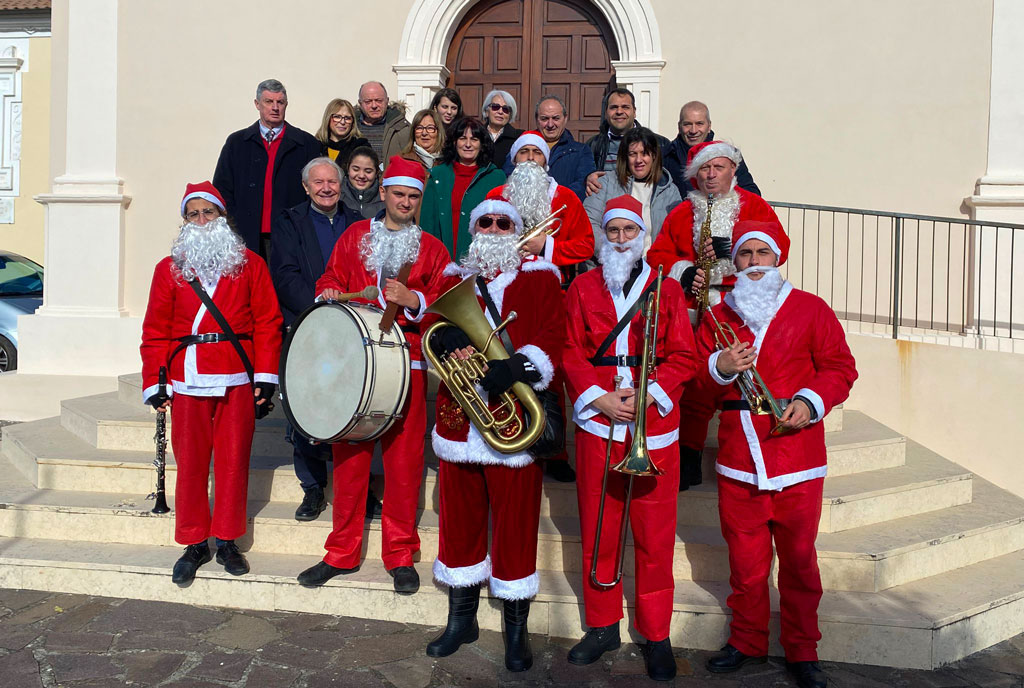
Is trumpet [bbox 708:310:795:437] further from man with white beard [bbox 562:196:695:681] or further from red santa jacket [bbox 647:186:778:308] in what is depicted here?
red santa jacket [bbox 647:186:778:308]

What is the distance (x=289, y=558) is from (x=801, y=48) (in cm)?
646

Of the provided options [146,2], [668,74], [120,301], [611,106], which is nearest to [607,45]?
[668,74]

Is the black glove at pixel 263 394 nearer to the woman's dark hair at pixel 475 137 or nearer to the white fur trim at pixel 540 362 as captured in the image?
the white fur trim at pixel 540 362

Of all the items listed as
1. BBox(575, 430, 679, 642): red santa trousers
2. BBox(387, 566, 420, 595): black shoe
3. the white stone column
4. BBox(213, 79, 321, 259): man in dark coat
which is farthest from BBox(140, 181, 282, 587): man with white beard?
the white stone column

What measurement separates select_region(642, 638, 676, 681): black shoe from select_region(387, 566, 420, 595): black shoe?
1.22 meters

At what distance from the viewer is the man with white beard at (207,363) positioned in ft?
15.7

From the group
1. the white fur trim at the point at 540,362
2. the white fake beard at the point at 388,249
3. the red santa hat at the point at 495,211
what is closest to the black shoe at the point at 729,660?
the white fur trim at the point at 540,362

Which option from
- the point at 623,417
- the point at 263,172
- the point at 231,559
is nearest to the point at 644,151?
the point at 623,417

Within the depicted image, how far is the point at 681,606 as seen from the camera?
4543mm

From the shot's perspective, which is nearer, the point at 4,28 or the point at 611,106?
the point at 611,106

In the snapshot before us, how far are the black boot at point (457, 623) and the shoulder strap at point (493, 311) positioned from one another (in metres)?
1.17

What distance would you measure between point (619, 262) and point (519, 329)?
1.79 feet

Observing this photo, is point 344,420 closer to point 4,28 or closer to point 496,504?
point 496,504

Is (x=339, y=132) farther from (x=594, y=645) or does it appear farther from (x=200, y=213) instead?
(x=594, y=645)
